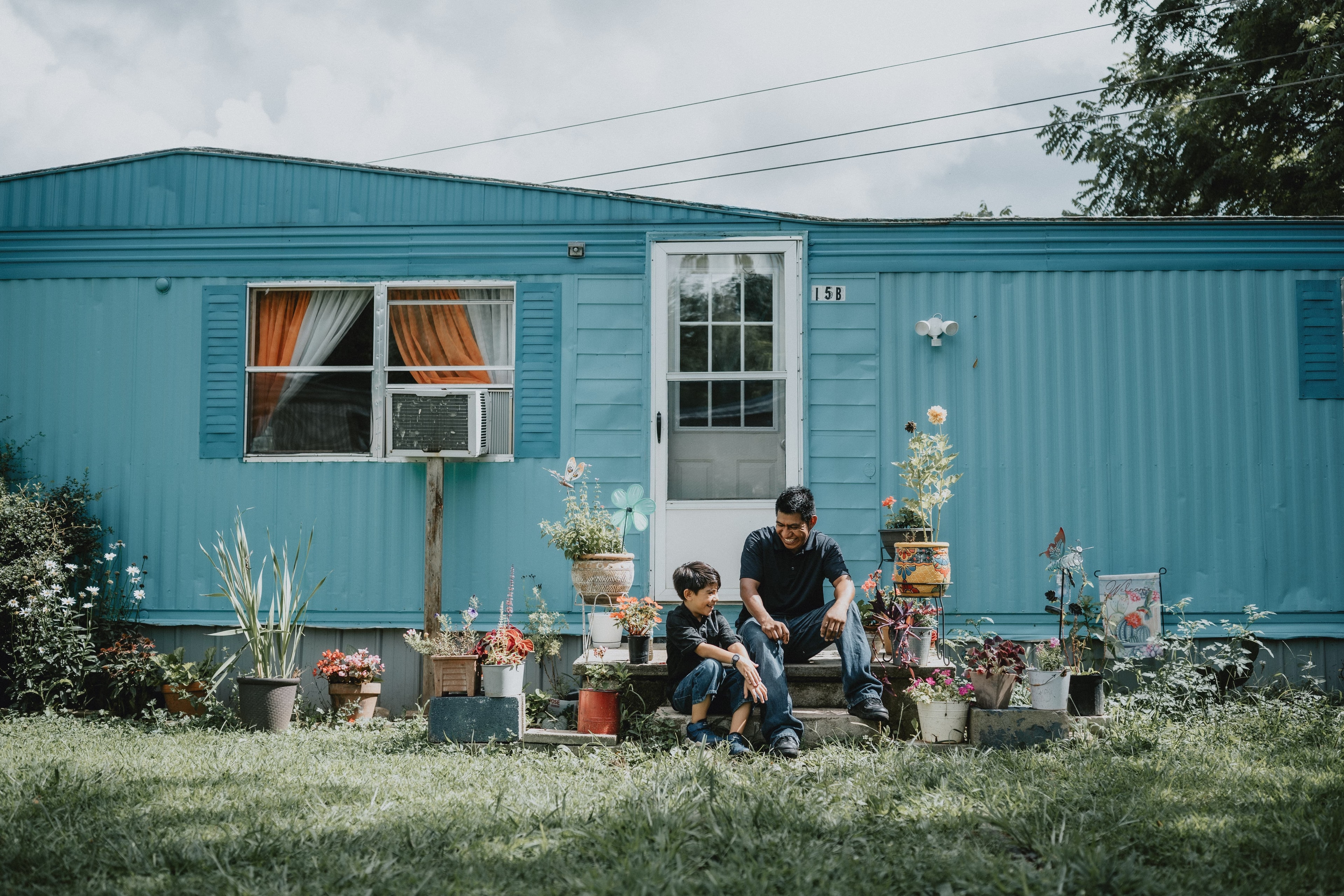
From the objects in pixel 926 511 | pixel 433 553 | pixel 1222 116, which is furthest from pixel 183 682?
pixel 1222 116

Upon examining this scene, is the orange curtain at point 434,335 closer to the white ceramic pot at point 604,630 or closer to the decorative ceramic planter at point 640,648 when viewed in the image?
the white ceramic pot at point 604,630

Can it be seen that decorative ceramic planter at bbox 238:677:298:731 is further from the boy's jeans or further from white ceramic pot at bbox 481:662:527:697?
the boy's jeans

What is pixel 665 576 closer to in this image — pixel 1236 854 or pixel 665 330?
pixel 665 330

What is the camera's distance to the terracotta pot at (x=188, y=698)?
221 inches

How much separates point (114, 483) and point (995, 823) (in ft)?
17.6

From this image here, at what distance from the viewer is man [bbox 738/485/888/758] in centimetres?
438

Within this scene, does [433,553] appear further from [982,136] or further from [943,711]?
[982,136]

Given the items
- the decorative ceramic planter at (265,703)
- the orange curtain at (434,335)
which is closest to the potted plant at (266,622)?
the decorative ceramic planter at (265,703)

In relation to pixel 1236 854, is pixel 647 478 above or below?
above

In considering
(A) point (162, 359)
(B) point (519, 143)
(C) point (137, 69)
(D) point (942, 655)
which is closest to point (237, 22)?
(C) point (137, 69)

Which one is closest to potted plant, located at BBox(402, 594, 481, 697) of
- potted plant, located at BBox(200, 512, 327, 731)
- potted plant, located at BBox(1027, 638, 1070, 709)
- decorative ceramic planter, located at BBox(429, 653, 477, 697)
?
decorative ceramic planter, located at BBox(429, 653, 477, 697)

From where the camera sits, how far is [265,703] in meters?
5.35

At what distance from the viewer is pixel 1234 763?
397 centimetres

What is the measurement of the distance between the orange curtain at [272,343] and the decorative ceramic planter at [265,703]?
5.40ft
